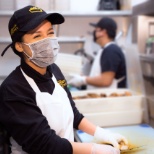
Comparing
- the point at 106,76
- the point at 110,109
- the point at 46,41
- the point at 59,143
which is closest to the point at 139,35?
the point at 106,76

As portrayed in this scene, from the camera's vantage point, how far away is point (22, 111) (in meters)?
0.96

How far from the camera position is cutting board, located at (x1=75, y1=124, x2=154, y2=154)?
1.22 metres

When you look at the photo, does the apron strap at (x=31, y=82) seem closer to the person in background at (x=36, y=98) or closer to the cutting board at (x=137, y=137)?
the person in background at (x=36, y=98)

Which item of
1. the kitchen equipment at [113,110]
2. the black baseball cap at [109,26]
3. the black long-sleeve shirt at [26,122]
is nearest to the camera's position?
the black long-sleeve shirt at [26,122]

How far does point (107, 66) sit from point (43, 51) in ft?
3.90

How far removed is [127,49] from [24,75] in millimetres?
1177

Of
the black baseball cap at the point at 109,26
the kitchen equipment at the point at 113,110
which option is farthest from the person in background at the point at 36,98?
the black baseball cap at the point at 109,26

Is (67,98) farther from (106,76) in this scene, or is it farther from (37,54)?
(106,76)

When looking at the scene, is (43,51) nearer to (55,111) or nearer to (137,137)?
(55,111)

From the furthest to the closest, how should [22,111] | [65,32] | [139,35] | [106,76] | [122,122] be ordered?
[65,32] → [106,76] → [139,35] → [122,122] → [22,111]

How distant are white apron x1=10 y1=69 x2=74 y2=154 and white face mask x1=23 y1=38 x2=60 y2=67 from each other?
3.3 inches

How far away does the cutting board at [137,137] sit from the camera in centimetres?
122

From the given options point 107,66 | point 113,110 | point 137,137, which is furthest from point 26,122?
point 107,66

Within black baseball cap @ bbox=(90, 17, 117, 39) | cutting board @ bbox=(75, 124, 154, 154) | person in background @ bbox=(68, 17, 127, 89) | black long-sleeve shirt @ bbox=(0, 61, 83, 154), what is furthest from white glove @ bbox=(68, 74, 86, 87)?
black long-sleeve shirt @ bbox=(0, 61, 83, 154)
